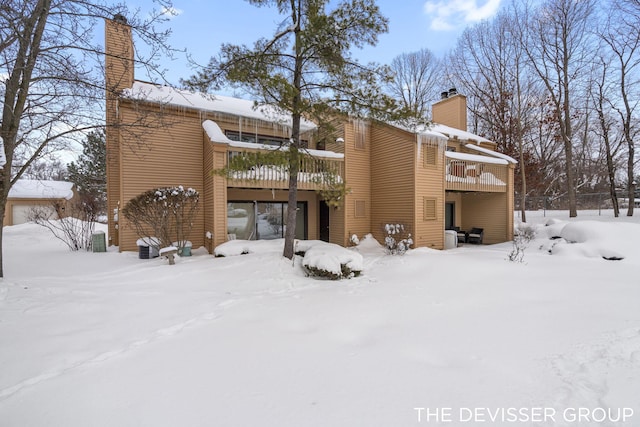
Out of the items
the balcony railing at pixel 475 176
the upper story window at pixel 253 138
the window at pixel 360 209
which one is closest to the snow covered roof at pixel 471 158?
the balcony railing at pixel 475 176

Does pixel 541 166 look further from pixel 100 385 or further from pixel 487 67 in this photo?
pixel 100 385

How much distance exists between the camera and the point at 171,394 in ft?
7.59

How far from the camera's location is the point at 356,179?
11758 millimetres

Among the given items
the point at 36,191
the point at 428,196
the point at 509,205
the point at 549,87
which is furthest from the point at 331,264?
the point at 36,191

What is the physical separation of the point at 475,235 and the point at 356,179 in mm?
6400

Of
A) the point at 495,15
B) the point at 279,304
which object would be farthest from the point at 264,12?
the point at 495,15

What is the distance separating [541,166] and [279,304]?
2407 centimetres

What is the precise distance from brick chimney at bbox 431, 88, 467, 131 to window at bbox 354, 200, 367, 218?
8.91 metres

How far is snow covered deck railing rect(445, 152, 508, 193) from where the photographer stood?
11.5 meters

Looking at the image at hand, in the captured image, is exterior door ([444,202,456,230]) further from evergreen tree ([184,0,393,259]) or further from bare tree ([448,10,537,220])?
evergreen tree ([184,0,393,259])

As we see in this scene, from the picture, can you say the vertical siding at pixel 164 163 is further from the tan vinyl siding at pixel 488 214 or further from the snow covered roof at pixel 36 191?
the snow covered roof at pixel 36 191

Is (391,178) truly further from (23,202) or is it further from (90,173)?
(23,202)

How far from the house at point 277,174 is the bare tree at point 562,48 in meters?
6.65

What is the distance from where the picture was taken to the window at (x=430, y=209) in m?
10.6
